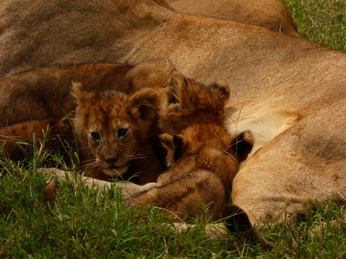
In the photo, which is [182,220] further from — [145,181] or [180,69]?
[180,69]

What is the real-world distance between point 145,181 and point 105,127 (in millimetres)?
387

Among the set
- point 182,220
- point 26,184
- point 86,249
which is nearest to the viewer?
point 86,249

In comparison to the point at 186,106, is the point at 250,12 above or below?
below

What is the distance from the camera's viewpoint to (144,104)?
4426 mm

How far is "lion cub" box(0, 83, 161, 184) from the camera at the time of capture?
13.6 feet

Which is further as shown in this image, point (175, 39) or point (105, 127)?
point (175, 39)

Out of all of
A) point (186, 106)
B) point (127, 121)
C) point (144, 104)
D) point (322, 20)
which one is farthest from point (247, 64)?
point (322, 20)

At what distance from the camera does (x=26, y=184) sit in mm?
3828

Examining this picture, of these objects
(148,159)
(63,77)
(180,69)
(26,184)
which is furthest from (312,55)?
(26,184)

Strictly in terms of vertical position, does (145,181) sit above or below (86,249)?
below

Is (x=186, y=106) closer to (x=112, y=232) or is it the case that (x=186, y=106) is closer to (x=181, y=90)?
(x=181, y=90)

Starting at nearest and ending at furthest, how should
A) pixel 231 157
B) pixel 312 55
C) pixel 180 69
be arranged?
1. pixel 231 157
2. pixel 312 55
3. pixel 180 69

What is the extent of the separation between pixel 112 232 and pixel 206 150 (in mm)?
854

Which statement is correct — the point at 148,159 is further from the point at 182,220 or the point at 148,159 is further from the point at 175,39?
the point at 175,39
